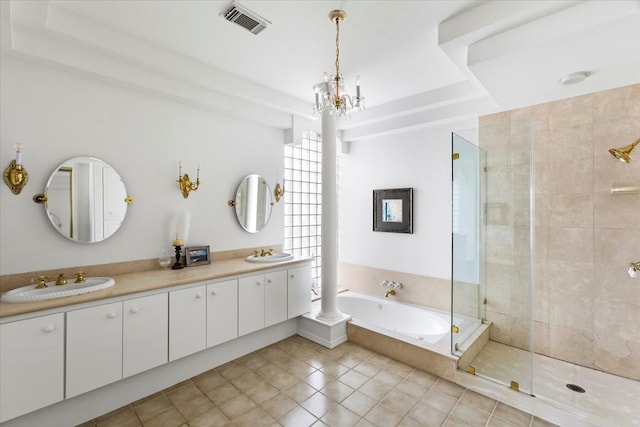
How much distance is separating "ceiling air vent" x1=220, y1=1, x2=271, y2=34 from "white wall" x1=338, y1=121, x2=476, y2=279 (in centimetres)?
250

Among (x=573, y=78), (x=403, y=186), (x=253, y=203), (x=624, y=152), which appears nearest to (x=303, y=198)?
(x=253, y=203)

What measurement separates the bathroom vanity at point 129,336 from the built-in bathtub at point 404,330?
0.98 m

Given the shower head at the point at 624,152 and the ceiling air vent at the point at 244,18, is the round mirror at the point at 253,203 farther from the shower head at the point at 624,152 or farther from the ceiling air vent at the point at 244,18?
the shower head at the point at 624,152

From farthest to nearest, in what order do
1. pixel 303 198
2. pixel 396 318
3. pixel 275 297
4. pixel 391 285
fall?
pixel 303 198 → pixel 391 285 → pixel 396 318 → pixel 275 297

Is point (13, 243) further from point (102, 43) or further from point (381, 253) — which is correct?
point (381, 253)

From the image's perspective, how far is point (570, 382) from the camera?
2.49 m

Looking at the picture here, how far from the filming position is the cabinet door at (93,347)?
1.94 metres

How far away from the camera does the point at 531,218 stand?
2439mm

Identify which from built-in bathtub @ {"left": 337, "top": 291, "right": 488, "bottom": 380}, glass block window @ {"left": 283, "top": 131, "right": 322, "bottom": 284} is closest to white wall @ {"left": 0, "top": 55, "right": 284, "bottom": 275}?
glass block window @ {"left": 283, "top": 131, "right": 322, "bottom": 284}

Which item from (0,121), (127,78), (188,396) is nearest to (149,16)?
(127,78)

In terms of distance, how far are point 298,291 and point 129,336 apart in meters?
1.73

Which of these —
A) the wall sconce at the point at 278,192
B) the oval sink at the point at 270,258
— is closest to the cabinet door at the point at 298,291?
the oval sink at the point at 270,258

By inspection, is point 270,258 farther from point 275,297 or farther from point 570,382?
point 570,382

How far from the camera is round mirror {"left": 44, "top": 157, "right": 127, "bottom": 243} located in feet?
7.75
